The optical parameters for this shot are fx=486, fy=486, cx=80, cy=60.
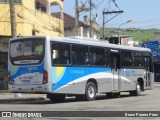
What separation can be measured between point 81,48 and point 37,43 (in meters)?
2.97

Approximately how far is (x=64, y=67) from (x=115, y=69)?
5.54 meters

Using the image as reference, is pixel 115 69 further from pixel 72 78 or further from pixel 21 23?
pixel 21 23

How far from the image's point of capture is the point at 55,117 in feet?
51.3

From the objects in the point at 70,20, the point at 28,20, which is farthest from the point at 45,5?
the point at 70,20

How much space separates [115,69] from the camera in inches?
1105

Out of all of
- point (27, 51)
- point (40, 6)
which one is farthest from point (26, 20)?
point (27, 51)

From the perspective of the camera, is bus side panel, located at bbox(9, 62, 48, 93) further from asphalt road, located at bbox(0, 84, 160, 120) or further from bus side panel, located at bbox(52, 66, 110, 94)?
asphalt road, located at bbox(0, 84, 160, 120)

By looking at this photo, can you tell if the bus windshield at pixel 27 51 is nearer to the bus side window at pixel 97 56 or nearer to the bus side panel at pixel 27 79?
the bus side panel at pixel 27 79

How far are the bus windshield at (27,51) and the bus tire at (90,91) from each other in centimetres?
365

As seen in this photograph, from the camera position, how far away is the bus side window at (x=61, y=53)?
74.7 feet

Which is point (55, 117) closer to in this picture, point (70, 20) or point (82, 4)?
point (82, 4)

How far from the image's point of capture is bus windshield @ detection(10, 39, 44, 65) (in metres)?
22.6

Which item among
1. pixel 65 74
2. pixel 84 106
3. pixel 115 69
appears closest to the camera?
pixel 84 106

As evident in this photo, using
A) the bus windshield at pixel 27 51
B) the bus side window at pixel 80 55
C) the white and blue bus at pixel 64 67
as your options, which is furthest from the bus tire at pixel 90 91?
the bus windshield at pixel 27 51
